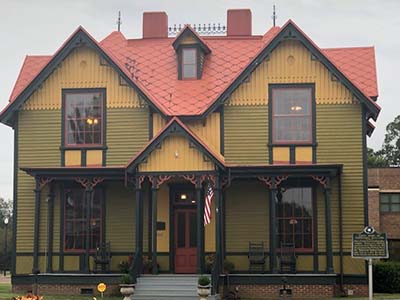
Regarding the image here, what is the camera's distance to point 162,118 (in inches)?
1145

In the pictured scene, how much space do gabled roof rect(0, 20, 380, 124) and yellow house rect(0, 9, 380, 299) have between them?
83 millimetres

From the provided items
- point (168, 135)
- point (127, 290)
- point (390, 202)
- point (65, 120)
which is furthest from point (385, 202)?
point (127, 290)

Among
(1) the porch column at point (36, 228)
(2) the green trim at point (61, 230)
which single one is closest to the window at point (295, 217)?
(2) the green trim at point (61, 230)

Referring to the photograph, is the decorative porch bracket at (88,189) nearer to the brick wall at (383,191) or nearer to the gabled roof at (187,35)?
the gabled roof at (187,35)

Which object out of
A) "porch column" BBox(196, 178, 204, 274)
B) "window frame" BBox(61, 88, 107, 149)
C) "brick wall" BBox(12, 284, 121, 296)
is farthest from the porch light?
"brick wall" BBox(12, 284, 121, 296)

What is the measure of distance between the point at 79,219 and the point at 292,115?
893 centimetres

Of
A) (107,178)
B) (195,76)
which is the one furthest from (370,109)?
(107,178)

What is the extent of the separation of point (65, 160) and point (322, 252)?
10.2m

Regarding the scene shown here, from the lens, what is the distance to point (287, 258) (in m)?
27.8

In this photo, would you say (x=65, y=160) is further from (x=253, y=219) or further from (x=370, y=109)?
(x=370, y=109)

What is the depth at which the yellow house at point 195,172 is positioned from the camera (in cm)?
2702

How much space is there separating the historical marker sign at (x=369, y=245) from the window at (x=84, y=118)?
458 inches

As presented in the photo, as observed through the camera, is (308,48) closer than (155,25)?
Yes

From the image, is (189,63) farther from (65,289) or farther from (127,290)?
(127,290)
